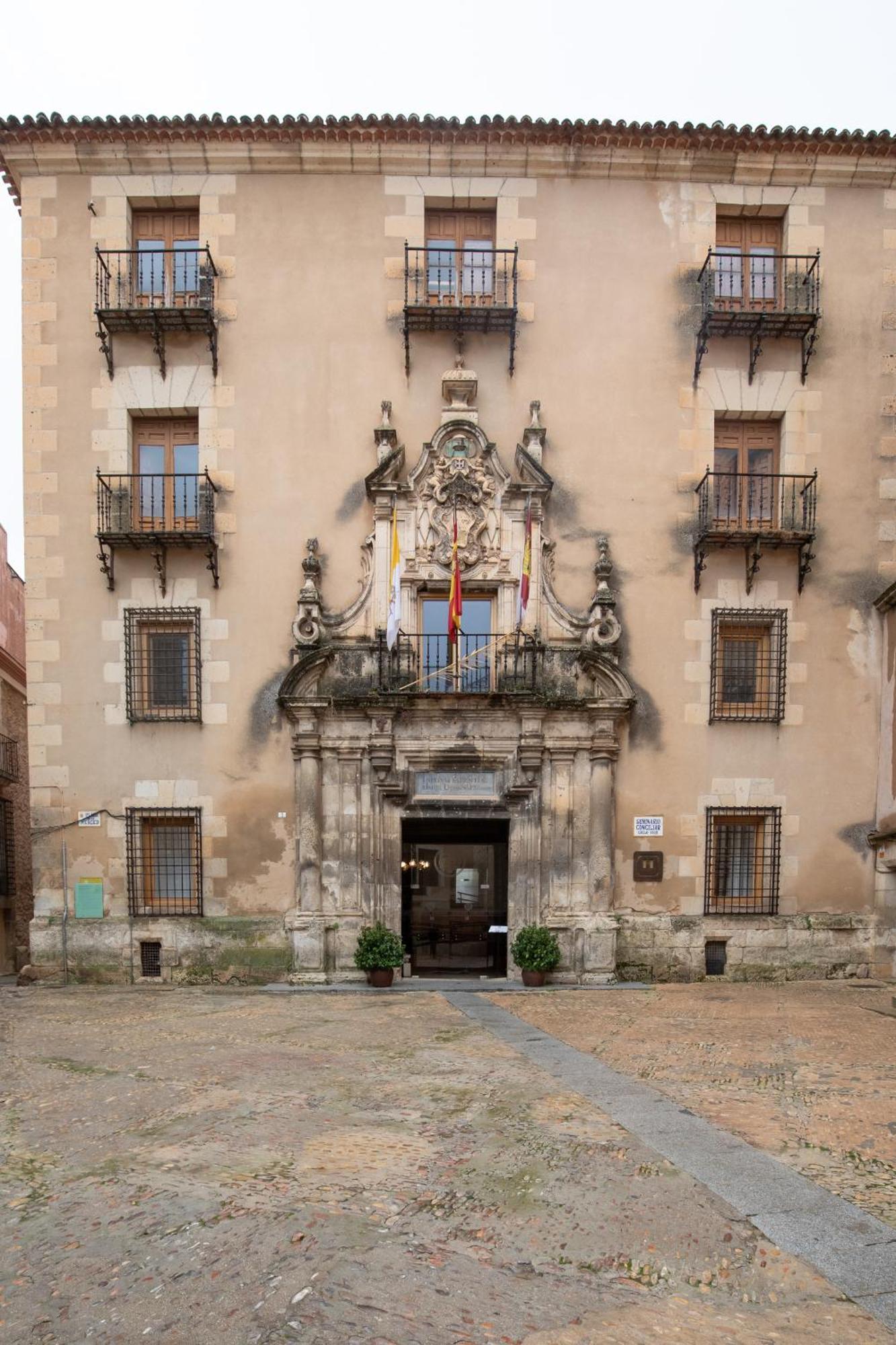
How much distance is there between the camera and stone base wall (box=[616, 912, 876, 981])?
13.8 meters

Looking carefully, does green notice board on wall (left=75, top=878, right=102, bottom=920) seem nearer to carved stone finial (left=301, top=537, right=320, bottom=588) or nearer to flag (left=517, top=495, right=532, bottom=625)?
carved stone finial (left=301, top=537, right=320, bottom=588)

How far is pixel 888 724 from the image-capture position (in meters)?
14.0

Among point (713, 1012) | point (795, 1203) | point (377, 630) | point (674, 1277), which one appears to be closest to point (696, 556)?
point (377, 630)

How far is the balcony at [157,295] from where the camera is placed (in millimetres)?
13922

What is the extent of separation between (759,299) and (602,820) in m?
8.82

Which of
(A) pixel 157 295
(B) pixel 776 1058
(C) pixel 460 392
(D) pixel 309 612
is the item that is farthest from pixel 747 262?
(B) pixel 776 1058

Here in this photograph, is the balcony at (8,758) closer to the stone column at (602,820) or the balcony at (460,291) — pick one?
the balcony at (460,291)

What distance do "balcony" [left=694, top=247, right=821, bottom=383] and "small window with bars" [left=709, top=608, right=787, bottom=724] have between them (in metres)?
3.90

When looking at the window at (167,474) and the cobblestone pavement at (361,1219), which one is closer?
the cobblestone pavement at (361,1219)

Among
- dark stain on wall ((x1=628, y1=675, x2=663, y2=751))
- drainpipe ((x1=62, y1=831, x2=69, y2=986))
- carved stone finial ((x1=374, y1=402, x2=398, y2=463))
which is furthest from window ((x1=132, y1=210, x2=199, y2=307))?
dark stain on wall ((x1=628, y1=675, x2=663, y2=751))

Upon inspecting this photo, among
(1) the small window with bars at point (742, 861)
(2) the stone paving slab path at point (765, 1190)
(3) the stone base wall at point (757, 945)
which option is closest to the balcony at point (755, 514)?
(1) the small window with bars at point (742, 861)

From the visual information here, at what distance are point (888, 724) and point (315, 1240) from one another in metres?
12.2

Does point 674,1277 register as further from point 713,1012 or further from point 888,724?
point 888,724

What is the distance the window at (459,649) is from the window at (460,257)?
4.85m
